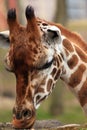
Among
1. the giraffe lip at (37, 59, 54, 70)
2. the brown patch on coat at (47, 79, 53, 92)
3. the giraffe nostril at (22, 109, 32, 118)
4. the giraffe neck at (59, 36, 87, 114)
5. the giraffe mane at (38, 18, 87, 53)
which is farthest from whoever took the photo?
the giraffe mane at (38, 18, 87, 53)

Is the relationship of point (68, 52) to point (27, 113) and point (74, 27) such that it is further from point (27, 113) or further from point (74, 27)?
point (74, 27)

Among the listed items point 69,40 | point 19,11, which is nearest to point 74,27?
point 19,11

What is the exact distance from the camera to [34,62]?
6.92 metres

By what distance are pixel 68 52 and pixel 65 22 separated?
14.6 m

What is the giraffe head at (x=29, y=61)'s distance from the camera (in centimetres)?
689

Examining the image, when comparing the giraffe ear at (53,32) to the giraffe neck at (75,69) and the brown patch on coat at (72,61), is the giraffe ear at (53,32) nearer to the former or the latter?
the giraffe neck at (75,69)

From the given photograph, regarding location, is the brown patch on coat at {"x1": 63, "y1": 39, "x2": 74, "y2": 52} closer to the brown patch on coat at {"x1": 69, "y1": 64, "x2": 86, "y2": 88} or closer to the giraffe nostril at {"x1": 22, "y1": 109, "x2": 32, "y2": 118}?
the brown patch on coat at {"x1": 69, "y1": 64, "x2": 86, "y2": 88}

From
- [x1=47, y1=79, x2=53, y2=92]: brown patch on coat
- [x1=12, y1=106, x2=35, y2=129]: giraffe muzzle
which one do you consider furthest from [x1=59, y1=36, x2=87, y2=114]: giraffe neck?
[x1=12, y1=106, x2=35, y2=129]: giraffe muzzle

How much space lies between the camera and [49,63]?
7082mm

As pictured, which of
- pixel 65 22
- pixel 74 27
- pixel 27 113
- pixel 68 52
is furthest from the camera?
pixel 74 27

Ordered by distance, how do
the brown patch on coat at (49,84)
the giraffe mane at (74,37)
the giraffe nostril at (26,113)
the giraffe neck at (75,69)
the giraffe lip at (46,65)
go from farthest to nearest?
1. the giraffe mane at (74,37)
2. the giraffe neck at (75,69)
3. the brown patch on coat at (49,84)
4. the giraffe lip at (46,65)
5. the giraffe nostril at (26,113)

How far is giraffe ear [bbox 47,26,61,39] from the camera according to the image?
704 cm

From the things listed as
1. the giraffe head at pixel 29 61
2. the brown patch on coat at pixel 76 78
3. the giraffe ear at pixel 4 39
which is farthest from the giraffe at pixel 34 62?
the giraffe ear at pixel 4 39

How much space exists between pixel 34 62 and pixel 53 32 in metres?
0.41
